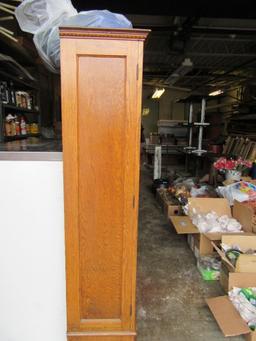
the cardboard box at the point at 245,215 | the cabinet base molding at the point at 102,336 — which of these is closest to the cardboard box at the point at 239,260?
the cardboard box at the point at 245,215

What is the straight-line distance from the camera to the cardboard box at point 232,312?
1.54 meters

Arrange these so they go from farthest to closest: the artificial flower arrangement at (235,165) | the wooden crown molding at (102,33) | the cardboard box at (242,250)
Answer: the artificial flower arrangement at (235,165)
the cardboard box at (242,250)
the wooden crown molding at (102,33)

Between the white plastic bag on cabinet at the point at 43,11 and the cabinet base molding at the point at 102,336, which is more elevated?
the white plastic bag on cabinet at the point at 43,11

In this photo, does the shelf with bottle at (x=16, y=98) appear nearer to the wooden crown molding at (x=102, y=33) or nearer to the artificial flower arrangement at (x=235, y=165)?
the wooden crown molding at (x=102, y=33)

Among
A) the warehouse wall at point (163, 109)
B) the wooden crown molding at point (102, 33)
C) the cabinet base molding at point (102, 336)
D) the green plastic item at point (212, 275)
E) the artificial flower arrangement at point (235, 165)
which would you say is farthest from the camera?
the warehouse wall at point (163, 109)

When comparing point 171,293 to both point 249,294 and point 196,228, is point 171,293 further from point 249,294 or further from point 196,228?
point 196,228

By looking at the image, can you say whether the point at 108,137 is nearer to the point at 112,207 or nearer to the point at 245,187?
the point at 112,207

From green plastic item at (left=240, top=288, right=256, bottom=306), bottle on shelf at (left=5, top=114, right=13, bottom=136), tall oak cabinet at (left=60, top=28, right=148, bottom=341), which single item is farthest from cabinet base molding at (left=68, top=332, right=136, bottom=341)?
bottle on shelf at (left=5, top=114, right=13, bottom=136)

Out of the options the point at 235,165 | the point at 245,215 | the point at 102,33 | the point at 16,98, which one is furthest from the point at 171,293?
the point at 16,98

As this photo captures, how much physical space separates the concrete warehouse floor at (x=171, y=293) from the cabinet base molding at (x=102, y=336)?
25 cm

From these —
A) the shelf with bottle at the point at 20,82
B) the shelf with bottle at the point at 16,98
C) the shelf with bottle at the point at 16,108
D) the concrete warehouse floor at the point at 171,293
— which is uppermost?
the shelf with bottle at the point at 20,82

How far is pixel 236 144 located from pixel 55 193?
593 centimetres

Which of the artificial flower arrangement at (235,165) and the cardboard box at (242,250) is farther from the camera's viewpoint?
the artificial flower arrangement at (235,165)

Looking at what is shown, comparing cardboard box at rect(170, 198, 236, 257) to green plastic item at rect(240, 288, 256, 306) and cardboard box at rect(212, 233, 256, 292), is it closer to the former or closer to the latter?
cardboard box at rect(212, 233, 256, 292)
